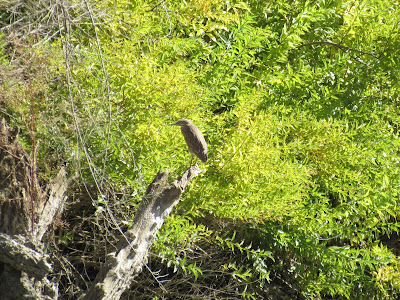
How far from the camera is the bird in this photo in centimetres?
388

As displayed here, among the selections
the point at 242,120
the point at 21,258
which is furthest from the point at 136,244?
the point at 242,120

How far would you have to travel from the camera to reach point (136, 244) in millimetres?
3281

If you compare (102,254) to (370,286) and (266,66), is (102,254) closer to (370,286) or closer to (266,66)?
(266,66)

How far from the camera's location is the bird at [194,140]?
153 inches

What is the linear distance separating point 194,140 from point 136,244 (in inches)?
37.9

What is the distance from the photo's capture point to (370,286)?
533 centimetres

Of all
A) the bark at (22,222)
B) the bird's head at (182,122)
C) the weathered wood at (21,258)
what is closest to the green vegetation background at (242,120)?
the bird's head at (182,122)

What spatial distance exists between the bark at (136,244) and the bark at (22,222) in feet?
1.12

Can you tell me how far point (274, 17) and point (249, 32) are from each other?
0.78 m

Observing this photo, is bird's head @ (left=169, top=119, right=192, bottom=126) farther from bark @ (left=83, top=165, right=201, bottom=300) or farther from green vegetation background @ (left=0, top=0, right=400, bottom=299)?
bark @ (left=83, top=165, right=201, bottom=300)

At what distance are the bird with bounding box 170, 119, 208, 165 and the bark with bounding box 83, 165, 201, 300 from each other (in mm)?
337

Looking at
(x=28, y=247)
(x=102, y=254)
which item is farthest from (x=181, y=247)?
(x=28, y=247)

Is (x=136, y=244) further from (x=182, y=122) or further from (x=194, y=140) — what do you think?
(x=182, y=122)

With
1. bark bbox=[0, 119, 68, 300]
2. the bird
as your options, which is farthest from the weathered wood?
the bird
